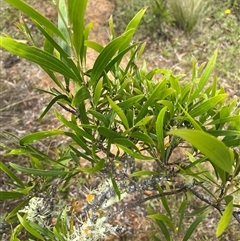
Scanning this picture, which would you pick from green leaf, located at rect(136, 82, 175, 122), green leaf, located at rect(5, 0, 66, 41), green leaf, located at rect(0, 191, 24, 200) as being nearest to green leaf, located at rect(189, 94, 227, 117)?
green leaf, located at rect(136, 82, 175, 122)

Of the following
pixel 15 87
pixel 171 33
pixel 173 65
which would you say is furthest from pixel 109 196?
pixel 171 33

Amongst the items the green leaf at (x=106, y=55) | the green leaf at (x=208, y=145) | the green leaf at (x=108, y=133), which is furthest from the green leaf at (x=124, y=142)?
the green leaf at (x=208, y=145)

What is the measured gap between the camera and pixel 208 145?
524mm

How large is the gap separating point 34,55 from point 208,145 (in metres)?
0.36

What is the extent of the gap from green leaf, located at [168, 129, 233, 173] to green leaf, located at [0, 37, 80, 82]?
0.32 m

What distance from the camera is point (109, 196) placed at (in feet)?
3.77

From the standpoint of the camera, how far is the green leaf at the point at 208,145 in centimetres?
49

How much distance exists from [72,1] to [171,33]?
2.21 m

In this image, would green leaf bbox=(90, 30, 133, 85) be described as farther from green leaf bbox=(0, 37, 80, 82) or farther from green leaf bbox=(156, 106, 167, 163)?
green leaf bbox=(156, 106, 167, 163)

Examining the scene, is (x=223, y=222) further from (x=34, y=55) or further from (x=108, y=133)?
(x=34, y=55)

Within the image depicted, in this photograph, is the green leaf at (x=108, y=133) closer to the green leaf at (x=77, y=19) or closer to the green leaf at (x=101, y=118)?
the green leaf at (x=101, y=118)

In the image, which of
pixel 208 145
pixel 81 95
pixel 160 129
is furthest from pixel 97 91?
pixel 208 145

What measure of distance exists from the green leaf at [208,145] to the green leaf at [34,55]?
32cm

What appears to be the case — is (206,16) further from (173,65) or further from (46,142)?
(46,142)
